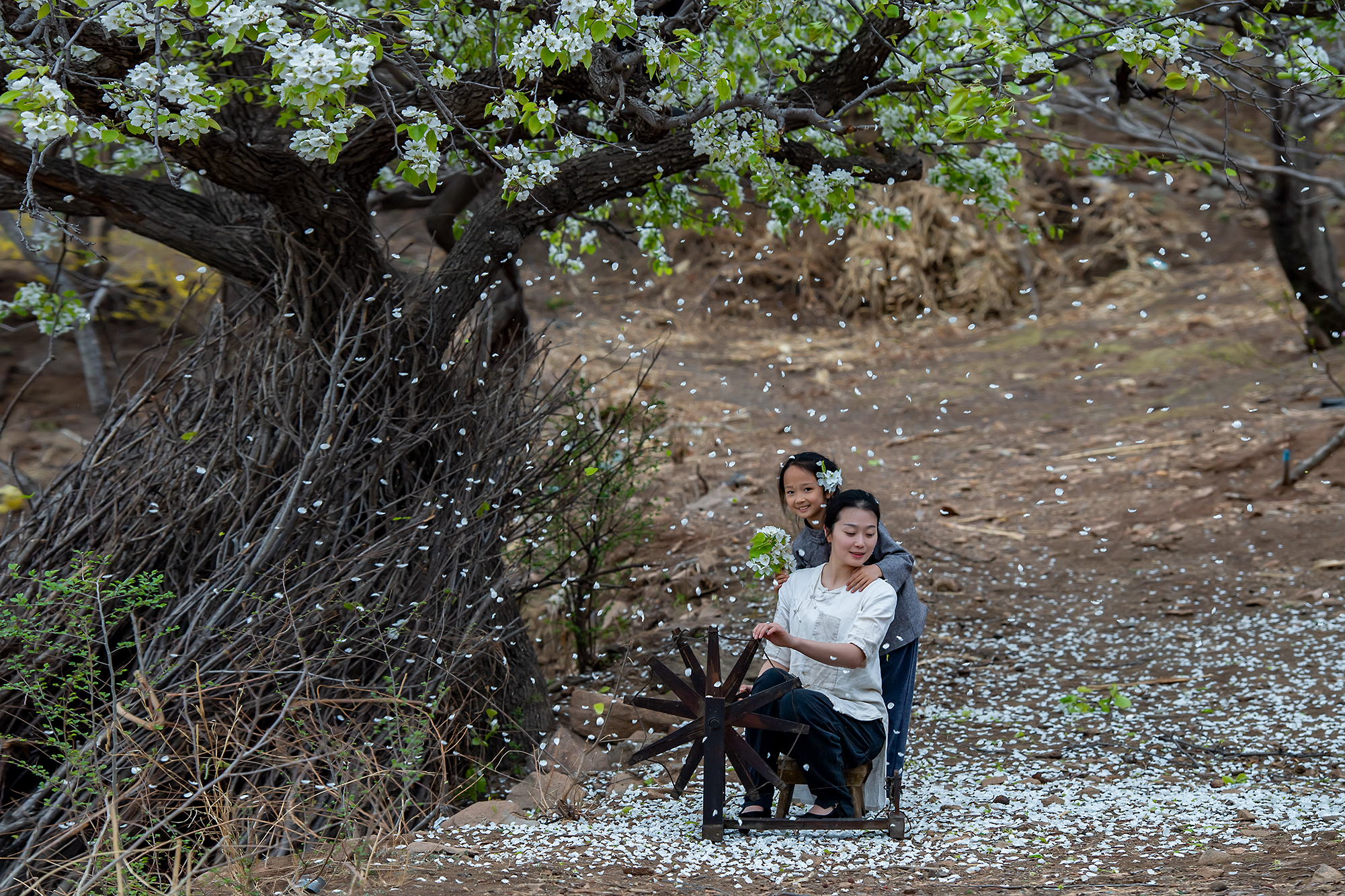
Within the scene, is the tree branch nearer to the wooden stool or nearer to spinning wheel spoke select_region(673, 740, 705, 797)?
spinning wheel spoke select_region(673, 740, 705, 797)

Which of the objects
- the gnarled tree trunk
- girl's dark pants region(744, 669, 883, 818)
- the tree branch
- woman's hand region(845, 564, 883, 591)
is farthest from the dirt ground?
the tree branch

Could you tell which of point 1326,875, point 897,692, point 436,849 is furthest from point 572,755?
point 1326,875

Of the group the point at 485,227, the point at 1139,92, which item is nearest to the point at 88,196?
the point at 485,227

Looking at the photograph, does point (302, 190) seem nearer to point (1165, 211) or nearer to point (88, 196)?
point (88, 196)

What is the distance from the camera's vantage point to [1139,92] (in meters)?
4.66

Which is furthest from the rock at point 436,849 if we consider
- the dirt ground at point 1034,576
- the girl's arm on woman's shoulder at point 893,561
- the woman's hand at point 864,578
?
the girl's arm on woman's shoulder at point 893,561

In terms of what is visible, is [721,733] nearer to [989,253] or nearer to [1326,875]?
[1326,875]

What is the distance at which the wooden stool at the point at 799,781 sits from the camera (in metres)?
3.31

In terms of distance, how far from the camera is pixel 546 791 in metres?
3.75

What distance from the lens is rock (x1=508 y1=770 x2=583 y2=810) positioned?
3662mm

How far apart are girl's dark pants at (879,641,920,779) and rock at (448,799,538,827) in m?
1.14

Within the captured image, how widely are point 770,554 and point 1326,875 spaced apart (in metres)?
1.70

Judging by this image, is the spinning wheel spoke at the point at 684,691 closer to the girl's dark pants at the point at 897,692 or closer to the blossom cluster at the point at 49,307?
the girl's dark pants at the point at 897,692

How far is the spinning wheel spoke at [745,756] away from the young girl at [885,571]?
1.41ft
